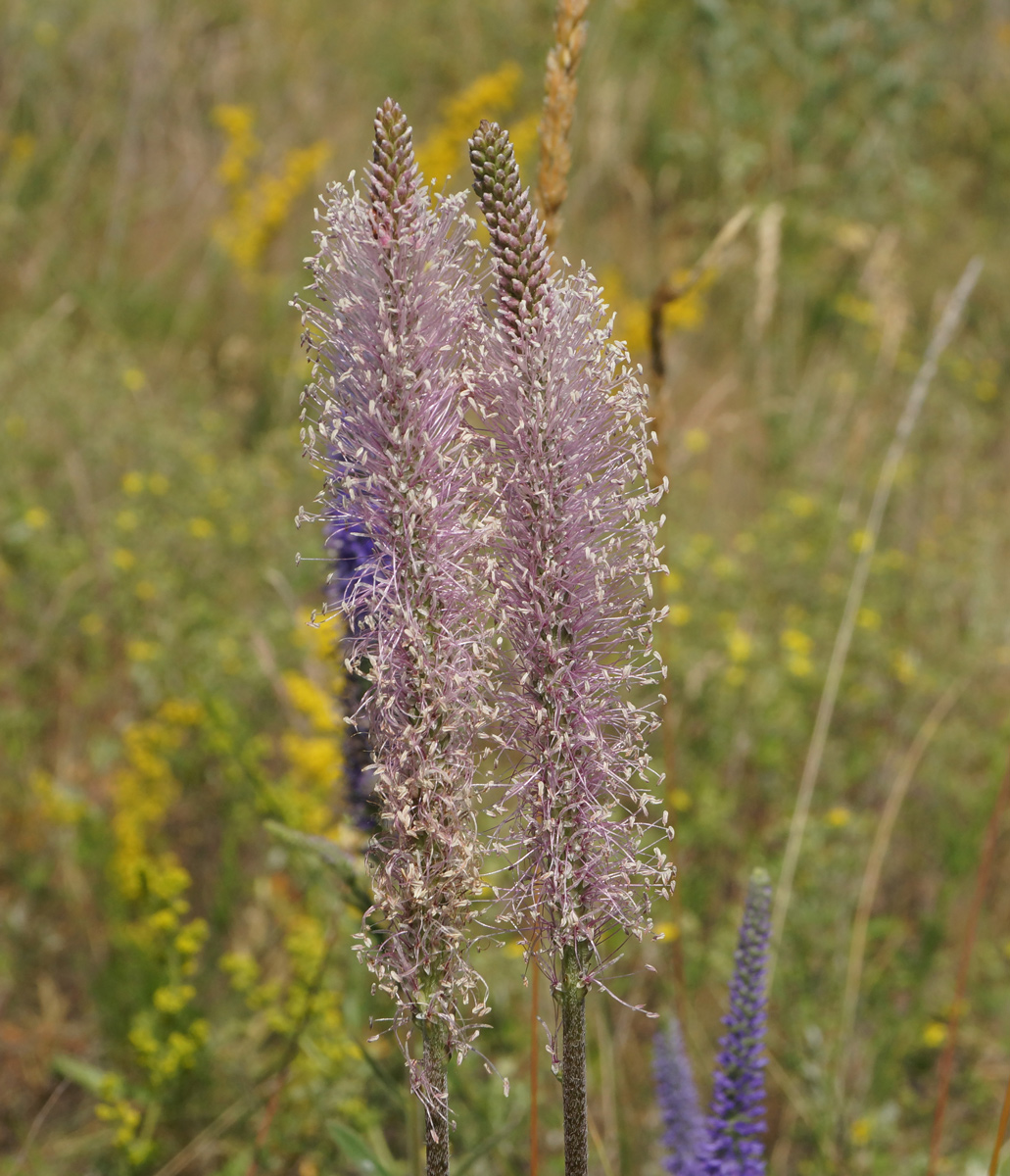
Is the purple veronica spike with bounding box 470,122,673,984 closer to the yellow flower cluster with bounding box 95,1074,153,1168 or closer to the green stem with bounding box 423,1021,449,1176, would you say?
the green stem with bounding box 423,1021,449,1176

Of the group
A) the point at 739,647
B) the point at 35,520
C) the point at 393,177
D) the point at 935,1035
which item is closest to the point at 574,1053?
the point at 393,177

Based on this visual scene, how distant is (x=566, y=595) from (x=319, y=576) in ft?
7.39

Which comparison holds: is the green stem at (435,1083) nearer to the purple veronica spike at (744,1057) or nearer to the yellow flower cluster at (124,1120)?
the purple veronica spike at (744,1057)

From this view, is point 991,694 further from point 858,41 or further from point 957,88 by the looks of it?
point 957,88

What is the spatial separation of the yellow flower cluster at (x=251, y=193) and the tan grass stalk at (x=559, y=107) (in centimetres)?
655

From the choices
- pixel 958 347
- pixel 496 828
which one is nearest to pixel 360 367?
pixel 496 828

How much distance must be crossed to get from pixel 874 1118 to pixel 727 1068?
1.49m

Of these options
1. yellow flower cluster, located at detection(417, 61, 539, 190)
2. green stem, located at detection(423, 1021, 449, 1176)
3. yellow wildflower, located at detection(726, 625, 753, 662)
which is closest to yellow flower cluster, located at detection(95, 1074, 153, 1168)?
green stem, located at detection(423, 1021, 449, 1176)

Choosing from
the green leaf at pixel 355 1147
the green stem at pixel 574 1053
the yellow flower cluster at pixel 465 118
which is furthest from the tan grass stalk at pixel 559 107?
the yellow flower cluster at pixel 465 118

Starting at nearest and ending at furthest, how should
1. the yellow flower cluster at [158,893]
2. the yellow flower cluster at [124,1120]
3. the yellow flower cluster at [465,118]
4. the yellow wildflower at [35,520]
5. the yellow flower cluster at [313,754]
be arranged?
the yellow flower cluster at [124,1120]
the yellow flower cluster at [158,893]
the yellow flower cluster at [313,754]
the yellow wildflower at [35,520]
the yellow flower cluster at [465,118]

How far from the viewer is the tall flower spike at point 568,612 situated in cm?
122

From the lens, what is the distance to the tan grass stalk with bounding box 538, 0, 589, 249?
1594mm

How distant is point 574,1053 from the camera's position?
1214mm

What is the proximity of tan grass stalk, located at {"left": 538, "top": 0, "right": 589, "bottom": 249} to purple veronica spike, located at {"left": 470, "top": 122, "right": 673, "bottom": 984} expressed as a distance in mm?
380
